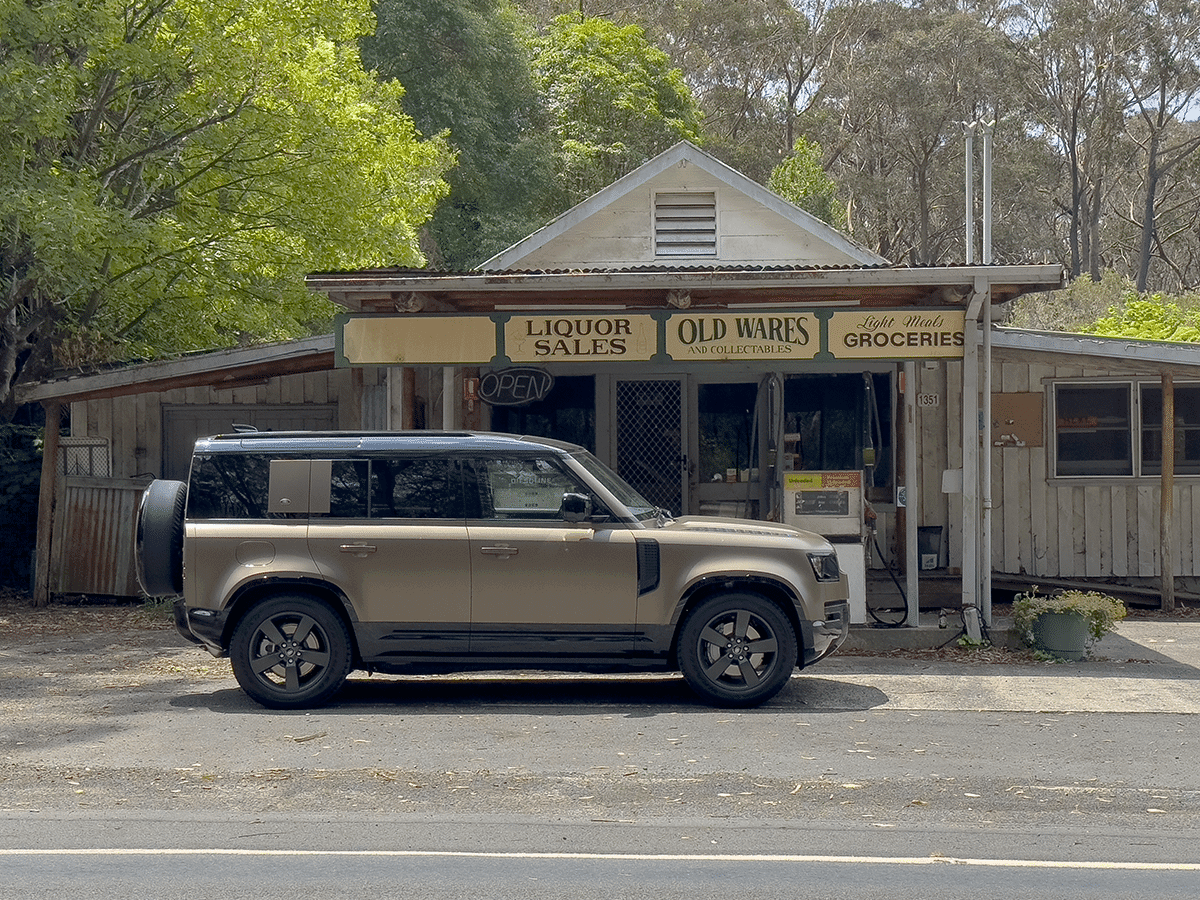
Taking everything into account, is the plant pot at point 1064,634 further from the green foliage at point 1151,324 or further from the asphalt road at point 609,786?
the green foliage at point 1151,324

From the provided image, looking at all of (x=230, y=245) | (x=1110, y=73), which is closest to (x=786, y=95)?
(x=1110, y=73)

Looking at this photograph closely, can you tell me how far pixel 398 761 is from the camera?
307 inches

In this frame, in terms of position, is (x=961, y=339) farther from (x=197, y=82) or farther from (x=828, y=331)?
(x=197, y=82)

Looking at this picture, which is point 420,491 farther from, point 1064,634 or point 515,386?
point 1064,634

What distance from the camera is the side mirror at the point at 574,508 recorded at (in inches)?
359

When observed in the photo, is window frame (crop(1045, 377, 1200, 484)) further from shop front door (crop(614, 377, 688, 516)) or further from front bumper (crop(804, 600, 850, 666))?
front bumper (crop(804, 600, 850, 666))

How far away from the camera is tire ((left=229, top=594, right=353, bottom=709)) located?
9242 mm

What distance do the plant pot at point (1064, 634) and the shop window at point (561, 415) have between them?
574 centimetres

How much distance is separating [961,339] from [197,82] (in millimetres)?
9553

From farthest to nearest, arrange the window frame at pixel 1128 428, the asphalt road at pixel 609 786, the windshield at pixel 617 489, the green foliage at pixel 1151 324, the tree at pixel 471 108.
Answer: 1. the tree at pixel 471 108
2. the green foliage at pixel 1151 324
3. the window frame at pixel 1128 428
4. the windshield at pixel 617 489
5. the asphalt road at pixel 609 786

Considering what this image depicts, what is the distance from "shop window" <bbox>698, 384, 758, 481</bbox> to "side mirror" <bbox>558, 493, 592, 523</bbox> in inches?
256

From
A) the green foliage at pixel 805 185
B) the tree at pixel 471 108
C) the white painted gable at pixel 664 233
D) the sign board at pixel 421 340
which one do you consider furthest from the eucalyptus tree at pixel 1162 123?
the sign board at pixel 421 340

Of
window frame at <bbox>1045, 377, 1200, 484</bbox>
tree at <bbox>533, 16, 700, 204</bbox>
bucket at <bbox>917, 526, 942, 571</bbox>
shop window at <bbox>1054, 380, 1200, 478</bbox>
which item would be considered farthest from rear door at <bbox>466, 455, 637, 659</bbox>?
tree at <bbox>533, 16, 700, 204</bbox>

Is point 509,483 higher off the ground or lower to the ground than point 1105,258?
lower
